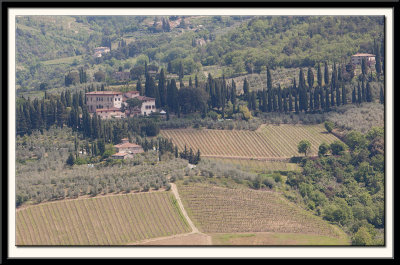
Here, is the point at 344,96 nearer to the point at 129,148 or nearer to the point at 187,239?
the point at 129,148

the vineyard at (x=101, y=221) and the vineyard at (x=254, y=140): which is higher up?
the vineyard at (x=254, y=140)

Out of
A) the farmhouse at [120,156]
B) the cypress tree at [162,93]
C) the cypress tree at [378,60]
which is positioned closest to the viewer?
the farmhouse at [120,156]

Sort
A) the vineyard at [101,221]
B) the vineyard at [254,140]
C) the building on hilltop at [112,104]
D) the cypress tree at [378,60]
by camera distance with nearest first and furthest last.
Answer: the vineyard at [101,221], the vineyard at [254,140], the building on hilltop at [112,104], the cypress tree at [378,60]

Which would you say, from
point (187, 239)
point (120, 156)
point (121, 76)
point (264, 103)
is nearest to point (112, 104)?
point (264, 103)

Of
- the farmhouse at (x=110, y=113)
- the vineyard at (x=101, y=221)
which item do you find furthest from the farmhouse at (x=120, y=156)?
the farmhouse at (x=110, y=113)

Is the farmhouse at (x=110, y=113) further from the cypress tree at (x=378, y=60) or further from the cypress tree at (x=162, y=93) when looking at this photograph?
the cypress tree at (x=378, y=60)

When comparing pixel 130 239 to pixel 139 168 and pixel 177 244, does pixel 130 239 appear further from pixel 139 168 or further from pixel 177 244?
pixel 139 168

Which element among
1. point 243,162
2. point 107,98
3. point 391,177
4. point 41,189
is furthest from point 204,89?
point 391,177
